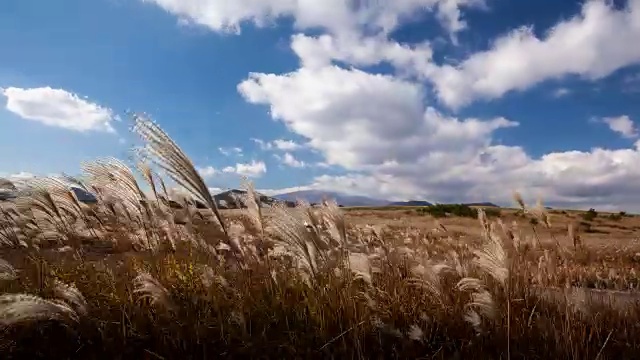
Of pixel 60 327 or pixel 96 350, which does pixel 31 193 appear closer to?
pixel 60 327

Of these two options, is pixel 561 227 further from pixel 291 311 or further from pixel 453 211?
pixel 291 311

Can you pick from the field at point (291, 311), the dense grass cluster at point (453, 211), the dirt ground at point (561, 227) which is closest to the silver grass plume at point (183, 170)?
the field at point (291, 311)

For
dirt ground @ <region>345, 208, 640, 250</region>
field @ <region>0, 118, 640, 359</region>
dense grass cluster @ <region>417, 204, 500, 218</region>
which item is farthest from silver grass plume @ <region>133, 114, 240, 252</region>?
dense grass cluster @ <region>417, 204, 500, 218</region>

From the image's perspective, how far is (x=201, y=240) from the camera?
581 centimetres

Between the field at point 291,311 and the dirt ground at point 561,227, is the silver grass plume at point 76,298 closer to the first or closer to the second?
the field at point 291,311

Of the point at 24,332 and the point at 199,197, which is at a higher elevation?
the point at 199,197

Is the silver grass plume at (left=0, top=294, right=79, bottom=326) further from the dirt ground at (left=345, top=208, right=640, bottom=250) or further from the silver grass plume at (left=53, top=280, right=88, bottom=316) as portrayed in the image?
the dirt ground at (left=345, top=208, right=640, bottom=250)

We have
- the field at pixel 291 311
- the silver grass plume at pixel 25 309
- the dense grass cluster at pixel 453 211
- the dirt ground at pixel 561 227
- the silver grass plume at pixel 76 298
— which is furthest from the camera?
the dense grass cluster at pixel 453 211

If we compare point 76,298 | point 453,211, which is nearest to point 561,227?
point 453,211

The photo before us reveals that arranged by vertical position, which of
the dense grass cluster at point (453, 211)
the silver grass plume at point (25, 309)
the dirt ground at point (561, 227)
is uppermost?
the dense grass cluster at point (453, 211)

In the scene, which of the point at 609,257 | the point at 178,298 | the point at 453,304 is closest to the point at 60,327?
the point at 178,298

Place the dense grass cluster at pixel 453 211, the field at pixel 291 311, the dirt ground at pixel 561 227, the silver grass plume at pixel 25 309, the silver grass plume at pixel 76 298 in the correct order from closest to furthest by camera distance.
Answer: the silver grass plume at pixel 25 309, the field at pixel 291 311, the silver grass plume at pixel 76 298, the dirt ground at pixel 561 227, the dense grass cluster at pixel 453 211

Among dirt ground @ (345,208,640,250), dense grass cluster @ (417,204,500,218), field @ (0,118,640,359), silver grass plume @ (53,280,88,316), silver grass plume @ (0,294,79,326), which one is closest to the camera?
silver grass plume @ (0,294,79,326)

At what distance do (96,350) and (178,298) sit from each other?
0.79 m
